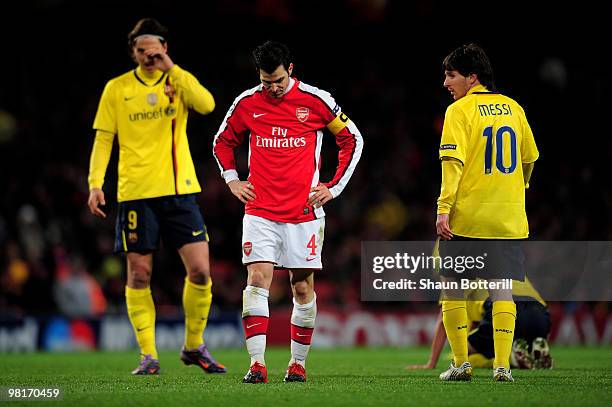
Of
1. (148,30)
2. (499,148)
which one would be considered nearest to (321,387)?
(499,148)

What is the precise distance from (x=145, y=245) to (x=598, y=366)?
384 cm

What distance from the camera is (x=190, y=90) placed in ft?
25.2

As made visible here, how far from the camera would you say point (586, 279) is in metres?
12.8

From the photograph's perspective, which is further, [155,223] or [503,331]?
[155,223]

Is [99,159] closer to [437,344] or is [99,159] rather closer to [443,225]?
[443,225]

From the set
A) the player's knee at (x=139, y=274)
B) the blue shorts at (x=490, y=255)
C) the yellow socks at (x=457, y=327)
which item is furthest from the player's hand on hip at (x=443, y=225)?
the player's knee at (x=139, y=274)

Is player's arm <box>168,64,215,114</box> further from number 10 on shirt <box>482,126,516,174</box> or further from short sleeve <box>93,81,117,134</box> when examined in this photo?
number 10 on shirt <box>482,126,516,174</box>

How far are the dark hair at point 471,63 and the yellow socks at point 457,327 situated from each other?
56.8 inches

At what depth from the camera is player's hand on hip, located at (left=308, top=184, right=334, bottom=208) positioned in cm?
686

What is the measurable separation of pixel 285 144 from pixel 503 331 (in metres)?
1.83

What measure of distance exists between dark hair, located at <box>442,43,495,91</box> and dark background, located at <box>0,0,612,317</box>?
347 inches

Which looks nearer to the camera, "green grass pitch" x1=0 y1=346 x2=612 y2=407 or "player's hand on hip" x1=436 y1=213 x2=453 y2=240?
"green grass pitch" x1=0 y1=346 x2=612 y2=407

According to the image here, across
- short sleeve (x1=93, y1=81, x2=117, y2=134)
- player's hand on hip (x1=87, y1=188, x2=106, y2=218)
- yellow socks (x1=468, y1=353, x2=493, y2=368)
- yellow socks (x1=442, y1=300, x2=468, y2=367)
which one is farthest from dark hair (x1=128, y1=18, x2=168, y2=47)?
yellow socks (x1=468, y1=353, x2=493, y2=368)

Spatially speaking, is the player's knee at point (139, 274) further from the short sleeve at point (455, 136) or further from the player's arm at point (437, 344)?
the short sleeve at point (455, 136)
